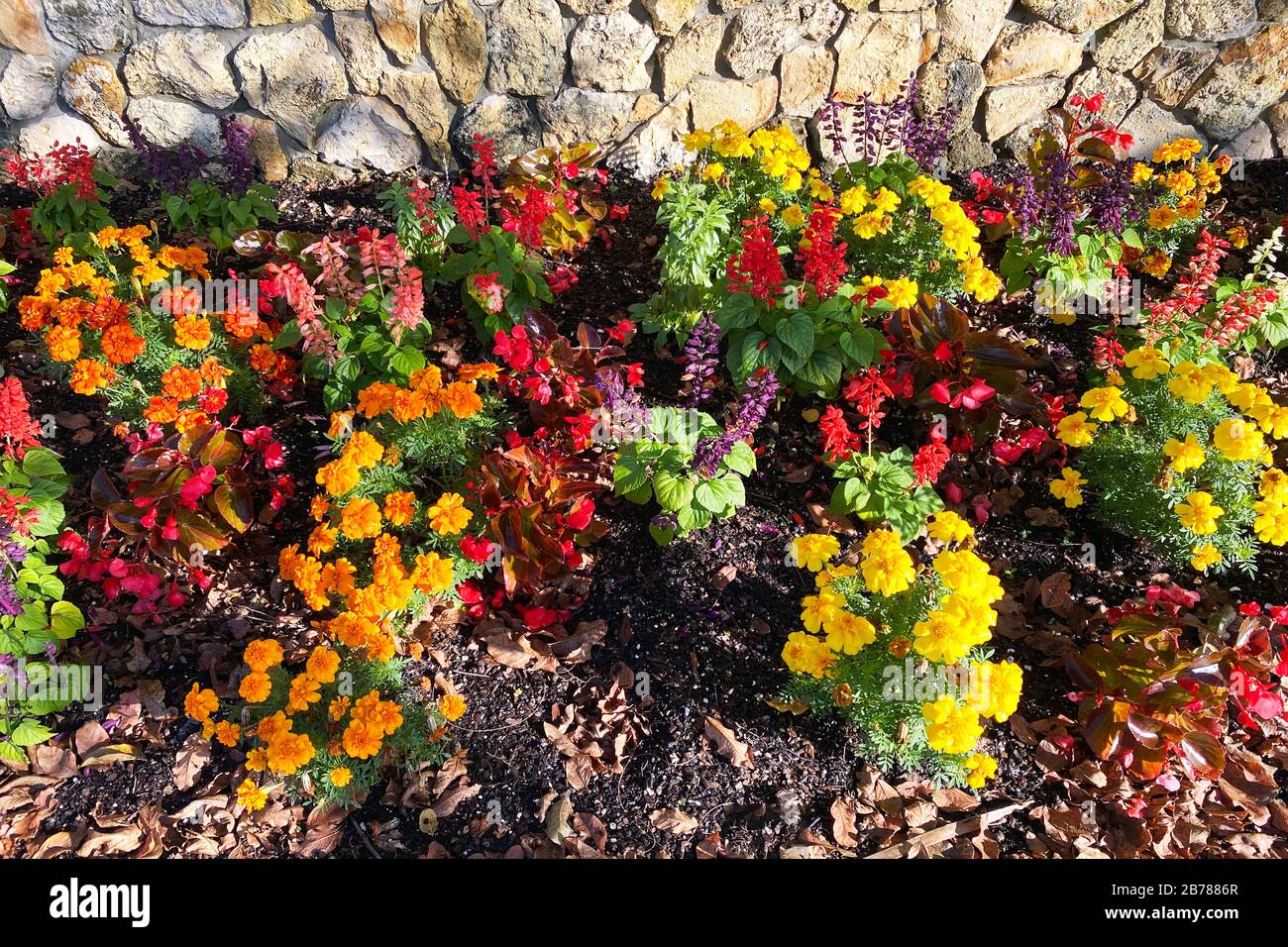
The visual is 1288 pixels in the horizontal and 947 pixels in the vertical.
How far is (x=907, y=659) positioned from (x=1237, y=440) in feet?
4.21

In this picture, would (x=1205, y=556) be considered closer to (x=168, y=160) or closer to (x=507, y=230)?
(x=507, y=230)

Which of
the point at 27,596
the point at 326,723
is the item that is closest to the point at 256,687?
the point at 326,723

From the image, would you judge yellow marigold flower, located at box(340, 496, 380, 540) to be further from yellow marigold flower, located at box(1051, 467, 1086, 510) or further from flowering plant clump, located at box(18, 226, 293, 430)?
yellow marigold flower, located at box(1051, 467, 1086, 510)

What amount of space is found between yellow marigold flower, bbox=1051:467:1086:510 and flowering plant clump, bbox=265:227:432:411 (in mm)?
2290

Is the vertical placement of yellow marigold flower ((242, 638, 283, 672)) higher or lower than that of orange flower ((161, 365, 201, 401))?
lower

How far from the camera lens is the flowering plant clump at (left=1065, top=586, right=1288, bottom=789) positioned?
253cm

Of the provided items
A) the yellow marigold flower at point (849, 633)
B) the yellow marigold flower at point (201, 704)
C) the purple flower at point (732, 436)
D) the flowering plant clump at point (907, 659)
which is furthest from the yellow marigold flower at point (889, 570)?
the yellow marigold flower at point (201, 704)

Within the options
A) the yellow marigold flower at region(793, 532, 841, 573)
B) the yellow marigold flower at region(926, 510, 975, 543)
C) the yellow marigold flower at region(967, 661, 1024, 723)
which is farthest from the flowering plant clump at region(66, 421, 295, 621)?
the yellow marigold flower at region(967, 661, 1024, 723)

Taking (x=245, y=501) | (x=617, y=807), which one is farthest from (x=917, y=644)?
(x=245, y=501)

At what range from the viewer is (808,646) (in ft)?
8.39

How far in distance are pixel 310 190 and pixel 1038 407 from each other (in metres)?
3.37

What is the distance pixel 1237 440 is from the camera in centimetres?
278

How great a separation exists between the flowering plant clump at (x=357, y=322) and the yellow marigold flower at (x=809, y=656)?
1.60 m
